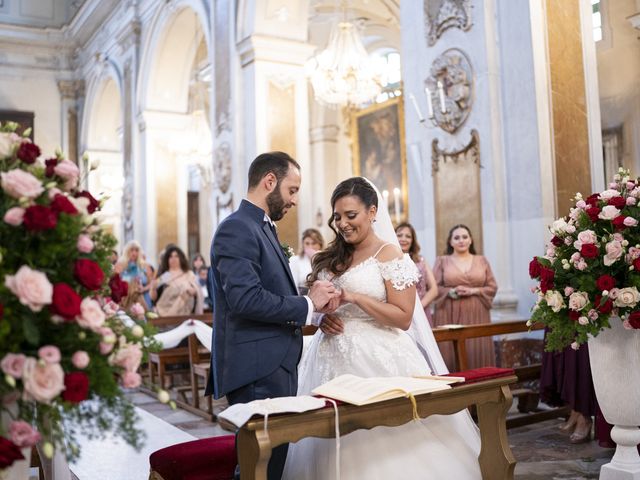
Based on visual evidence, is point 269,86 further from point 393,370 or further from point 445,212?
point 393,370

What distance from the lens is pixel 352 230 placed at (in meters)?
3.43

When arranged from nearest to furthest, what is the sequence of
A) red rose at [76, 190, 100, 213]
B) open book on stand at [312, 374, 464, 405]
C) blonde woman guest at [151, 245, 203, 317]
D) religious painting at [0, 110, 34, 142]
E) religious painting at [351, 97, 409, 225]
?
red rose at [76, 190, 100, 213] → open book on stand at [312, 374, 464, 405] → blonde woman guest at [151, 245, 203, 317] → religious painting at [351, 97, 409, 225] → religious painting at [0, 110, 34, 142]

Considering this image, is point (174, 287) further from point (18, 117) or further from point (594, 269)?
point (18, 117)

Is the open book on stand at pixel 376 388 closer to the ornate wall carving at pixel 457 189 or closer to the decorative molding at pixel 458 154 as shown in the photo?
the ornate wall carving at pixel 457 189

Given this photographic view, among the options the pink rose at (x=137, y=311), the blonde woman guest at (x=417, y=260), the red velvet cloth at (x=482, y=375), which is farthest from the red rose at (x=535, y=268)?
the pink rose at (x=137, y=311)

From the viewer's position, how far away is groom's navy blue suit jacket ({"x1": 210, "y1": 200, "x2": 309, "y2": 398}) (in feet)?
9.18

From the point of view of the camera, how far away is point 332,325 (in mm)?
3443

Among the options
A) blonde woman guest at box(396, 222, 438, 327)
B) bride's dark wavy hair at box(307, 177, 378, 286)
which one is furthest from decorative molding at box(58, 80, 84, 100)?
bride's dark wavy hair at box(307, 177, 378, 286)

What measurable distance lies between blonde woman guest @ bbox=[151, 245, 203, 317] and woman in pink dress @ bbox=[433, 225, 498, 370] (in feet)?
12.2

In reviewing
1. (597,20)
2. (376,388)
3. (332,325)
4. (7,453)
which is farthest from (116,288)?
(597,20)

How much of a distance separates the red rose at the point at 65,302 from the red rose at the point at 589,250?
8.71 ft

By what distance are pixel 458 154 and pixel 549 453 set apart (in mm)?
3119

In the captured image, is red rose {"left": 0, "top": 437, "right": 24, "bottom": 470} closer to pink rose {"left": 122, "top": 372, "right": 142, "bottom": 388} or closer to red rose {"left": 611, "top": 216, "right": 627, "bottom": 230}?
pink rose {"left": 122, "top": 372, "right": 142, "bottom": 388}

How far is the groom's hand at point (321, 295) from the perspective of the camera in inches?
119
